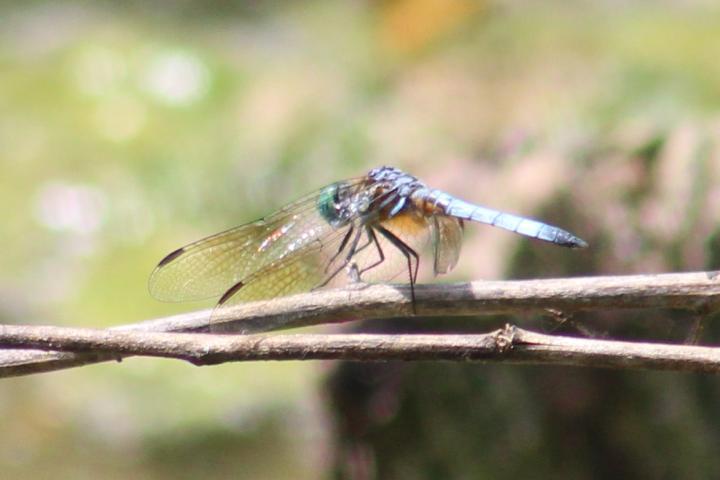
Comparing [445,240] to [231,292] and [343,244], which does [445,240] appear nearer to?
[343,244]

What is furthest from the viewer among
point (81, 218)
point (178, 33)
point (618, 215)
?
point (178, 33)

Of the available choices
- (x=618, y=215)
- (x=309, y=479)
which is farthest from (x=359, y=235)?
(x=309, y=479)

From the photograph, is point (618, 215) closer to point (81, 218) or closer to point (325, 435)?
point (325, 435)

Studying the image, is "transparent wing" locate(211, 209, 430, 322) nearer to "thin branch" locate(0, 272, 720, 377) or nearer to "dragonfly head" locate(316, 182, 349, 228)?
"dragonfly head" locate(316, 182, 349, 228)

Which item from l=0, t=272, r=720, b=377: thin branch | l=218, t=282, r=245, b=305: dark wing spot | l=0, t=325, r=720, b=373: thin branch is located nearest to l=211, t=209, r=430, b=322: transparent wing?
l=218, t=282, r=245, b=305: dark wing spot

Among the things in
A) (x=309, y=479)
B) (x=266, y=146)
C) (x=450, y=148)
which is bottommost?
(x=309, y=479)

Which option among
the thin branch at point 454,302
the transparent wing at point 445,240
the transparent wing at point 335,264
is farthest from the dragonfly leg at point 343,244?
the thin branch at point 454,302
